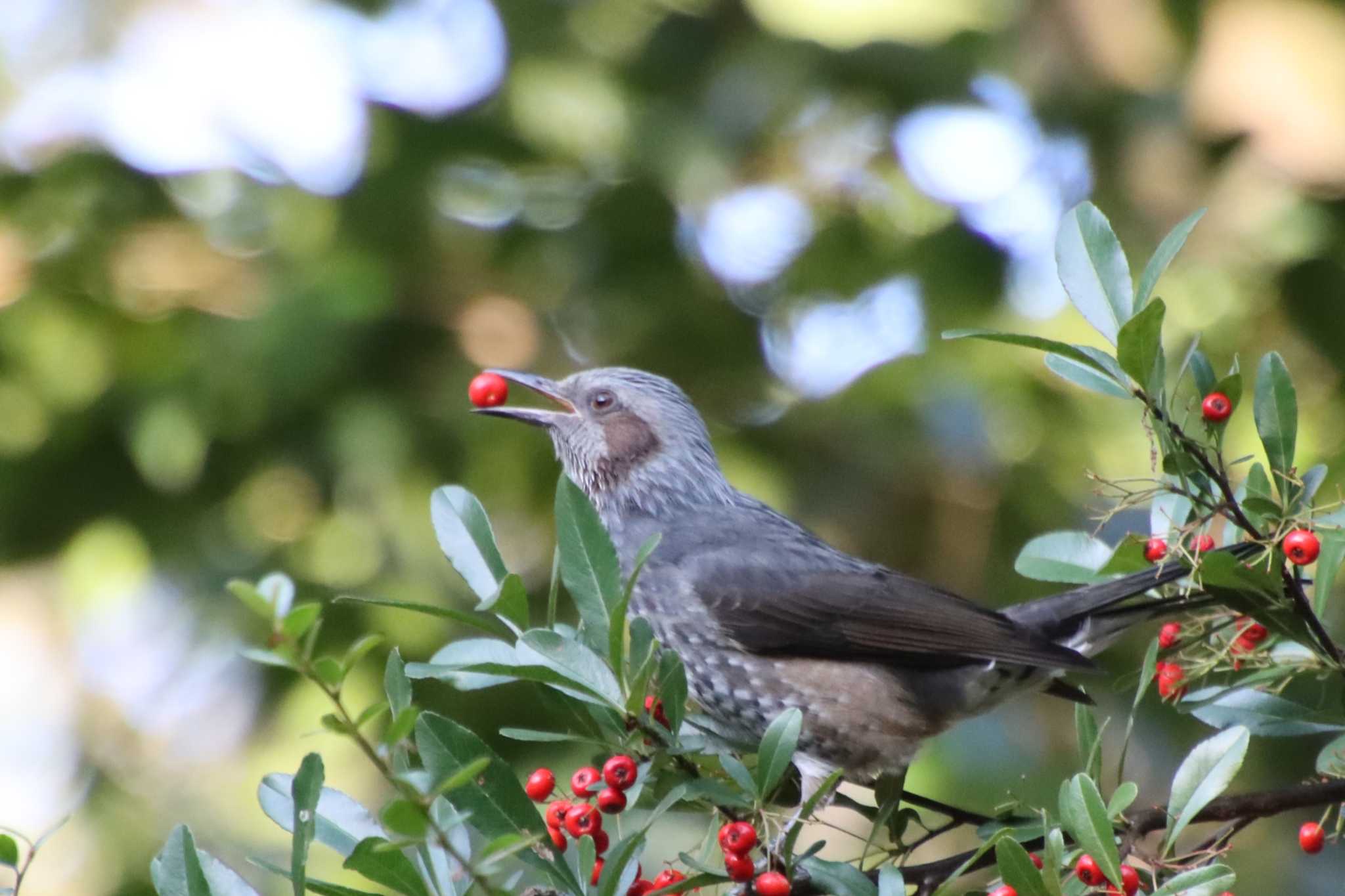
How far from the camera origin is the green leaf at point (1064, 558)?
3.10 metres

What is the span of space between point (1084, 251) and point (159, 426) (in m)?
4.49

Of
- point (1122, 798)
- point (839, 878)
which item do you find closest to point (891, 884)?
point (839, 878)

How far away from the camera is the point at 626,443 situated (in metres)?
5.12

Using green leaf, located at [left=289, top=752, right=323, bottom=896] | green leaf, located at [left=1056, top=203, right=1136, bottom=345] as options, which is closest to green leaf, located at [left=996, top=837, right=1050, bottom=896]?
green leaf, located at [left=1056, top=203, right=1136, bottom=345]

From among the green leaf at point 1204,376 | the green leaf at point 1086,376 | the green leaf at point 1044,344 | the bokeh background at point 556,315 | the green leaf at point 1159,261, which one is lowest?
the bokeh background at point 556,315

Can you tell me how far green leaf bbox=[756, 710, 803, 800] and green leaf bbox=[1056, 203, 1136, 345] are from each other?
38.7 inches

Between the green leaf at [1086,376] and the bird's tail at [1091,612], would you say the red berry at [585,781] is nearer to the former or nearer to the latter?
→ the green leaf at [1086,376]

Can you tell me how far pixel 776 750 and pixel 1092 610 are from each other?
5.26 feet

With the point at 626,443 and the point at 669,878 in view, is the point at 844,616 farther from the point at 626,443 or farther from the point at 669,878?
the point at 669,878

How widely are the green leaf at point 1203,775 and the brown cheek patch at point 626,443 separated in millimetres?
2777

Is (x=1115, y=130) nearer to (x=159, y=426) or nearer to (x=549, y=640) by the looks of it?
Answer: (x=159, y=426)

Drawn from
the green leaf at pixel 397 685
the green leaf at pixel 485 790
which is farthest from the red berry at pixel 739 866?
the green leaf at pixel 397 685

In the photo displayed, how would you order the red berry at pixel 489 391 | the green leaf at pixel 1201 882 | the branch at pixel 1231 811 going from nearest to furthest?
the green leaf at pixel 1201 882, the branch at pixel 1231 811, the red berry at pixel 489 391

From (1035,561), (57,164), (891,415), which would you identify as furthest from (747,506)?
(57,164)
